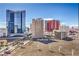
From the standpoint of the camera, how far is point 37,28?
1792mm

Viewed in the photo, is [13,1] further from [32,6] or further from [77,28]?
[77,28]

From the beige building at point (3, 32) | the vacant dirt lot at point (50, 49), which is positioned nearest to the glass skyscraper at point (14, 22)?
the beige building at point (3, 32)

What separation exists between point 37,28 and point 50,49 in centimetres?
23

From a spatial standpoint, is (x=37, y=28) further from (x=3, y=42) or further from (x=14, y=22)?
(x=3, y=42)

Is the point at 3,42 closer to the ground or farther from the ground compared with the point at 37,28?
closer to the ground

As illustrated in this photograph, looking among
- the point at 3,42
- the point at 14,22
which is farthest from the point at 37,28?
the point at 3,42

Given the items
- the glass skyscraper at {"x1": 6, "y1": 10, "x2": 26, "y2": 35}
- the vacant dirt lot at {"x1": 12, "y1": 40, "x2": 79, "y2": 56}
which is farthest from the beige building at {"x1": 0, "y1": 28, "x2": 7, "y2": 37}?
the vacant dirt lot at {"x1": 12, "y1": 40, "x2": 79, "y2": 56}

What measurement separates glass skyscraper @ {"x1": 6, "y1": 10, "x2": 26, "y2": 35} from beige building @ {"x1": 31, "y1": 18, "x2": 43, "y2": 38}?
0.31ft

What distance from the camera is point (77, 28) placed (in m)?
1.76

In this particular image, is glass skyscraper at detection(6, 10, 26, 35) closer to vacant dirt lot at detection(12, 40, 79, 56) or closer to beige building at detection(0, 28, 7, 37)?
beige building at detection(0, 28, 7, 37)

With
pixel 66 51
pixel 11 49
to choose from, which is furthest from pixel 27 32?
pixel 66 51

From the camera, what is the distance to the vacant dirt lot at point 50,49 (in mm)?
1767

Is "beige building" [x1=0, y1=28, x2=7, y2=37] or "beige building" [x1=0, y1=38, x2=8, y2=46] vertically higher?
"beige building" [x1=0, y1=28, x2=7, y2=37]

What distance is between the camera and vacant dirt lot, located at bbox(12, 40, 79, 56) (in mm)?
1767
